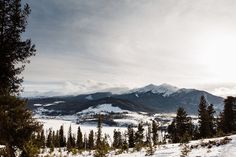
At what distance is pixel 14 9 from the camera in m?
27.9

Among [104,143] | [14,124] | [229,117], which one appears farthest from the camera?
[229,117]

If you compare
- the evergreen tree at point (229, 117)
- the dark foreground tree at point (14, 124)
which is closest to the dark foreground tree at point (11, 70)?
the dark foreground tree at point (14, 124)

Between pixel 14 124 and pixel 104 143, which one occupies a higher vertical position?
pixel 14 124

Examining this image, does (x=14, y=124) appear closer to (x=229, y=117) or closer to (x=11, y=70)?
(x=11, y=70)

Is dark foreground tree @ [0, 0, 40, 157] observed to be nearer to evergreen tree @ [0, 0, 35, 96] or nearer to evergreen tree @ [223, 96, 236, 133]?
evergreen tree @ [0, 0, 35, 96]

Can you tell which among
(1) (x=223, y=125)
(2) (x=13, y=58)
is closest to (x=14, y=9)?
(2) (x=13, y=58)

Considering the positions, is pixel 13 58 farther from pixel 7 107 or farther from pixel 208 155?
pixel 208 155

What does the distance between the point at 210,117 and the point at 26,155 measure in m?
59.4

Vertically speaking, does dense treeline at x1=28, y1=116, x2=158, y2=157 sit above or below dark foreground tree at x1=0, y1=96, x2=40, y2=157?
below

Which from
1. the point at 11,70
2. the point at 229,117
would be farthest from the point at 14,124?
the point at 229,117

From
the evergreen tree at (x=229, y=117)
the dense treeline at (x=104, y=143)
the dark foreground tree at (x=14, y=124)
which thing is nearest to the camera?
the dense treeline at (x=104, y=143)

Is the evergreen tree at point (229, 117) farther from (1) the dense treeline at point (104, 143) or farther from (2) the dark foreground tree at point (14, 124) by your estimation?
(2) the dark foreground tree at point (14, 124)

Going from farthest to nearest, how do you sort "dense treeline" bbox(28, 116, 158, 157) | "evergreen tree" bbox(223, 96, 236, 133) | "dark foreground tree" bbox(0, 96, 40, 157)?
1. "evergreen tree" bbox(223, 96, 236, 133)
2. "dark foreground tree" bbox(0, 96, 40, 157)
3. "dense treeline" bbox(28, 116, 158, 157)

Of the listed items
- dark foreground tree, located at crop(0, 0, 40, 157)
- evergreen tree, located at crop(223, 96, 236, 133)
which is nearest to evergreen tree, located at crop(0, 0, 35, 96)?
dark foreground tree, located at crop(0, 0, 40, 157)
